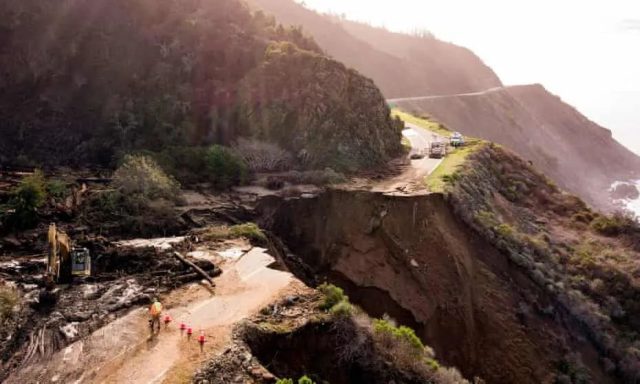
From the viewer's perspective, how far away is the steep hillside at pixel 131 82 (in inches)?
1102

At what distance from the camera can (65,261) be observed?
1538 centimetres

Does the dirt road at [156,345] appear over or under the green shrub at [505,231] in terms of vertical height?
under

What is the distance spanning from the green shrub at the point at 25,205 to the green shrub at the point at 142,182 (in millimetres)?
2967

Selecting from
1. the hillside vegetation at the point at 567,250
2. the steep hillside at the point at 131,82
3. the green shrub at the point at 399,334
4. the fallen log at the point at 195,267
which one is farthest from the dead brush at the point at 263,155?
the green shrub at the point at 399,334

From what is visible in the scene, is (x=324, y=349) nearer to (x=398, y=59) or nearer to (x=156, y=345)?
(x=156, y=345)

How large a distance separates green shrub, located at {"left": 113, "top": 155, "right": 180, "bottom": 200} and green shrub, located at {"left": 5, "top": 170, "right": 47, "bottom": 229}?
117 inches

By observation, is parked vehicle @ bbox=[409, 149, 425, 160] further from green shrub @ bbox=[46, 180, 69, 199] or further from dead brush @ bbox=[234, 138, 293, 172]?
green shrub @ bbox=[46, 180, 69, 199]

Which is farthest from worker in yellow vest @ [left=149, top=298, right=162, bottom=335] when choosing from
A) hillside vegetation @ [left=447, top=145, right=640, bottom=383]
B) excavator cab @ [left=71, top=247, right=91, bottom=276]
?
hillside vegetation @ [left=447, top=145, right=640, bottom=383]

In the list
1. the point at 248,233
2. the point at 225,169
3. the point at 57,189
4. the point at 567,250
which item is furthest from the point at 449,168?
the point at 57,189

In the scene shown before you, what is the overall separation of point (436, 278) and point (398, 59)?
222 ft

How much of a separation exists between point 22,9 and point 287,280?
25402 mm

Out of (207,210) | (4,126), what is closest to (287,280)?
(207,210)

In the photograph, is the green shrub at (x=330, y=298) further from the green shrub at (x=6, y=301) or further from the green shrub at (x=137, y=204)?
the green shrub at (x=137, y=204)

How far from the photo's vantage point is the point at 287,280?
15.5m
